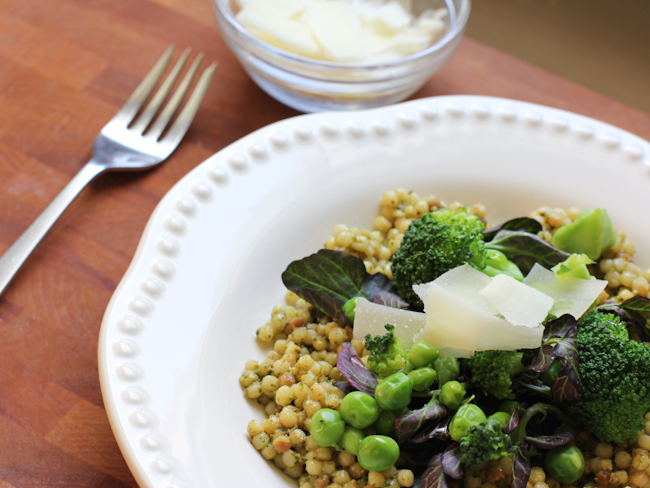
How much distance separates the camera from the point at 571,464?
1755 millimetres

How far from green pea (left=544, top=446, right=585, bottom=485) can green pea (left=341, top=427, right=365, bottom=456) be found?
1.90ft

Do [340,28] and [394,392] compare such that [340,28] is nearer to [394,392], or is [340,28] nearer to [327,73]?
[327,73]

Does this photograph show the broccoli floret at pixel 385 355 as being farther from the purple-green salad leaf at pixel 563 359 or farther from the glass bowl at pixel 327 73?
the glass bowl at pixel 327 73

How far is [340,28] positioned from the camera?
9.34ft

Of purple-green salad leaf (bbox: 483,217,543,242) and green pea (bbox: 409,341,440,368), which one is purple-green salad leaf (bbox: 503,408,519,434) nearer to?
green pea (bbox: 409,341,440,368)

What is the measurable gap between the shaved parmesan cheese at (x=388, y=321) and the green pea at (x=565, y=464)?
0.54 meters

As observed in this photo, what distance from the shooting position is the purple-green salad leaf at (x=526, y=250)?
7.09ft

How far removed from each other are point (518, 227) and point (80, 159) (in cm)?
192

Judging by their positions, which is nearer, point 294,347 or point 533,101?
point 294,347

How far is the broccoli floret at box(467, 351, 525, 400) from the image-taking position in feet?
5.62

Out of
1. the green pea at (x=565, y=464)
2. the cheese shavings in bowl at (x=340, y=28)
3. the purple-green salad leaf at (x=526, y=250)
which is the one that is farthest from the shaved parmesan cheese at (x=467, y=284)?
the cheese shavings in bowl at (x=340, y=28)

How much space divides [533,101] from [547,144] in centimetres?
65

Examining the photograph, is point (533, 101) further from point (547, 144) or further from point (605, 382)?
point (605, 382)

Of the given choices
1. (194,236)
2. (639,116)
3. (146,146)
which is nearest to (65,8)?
(146,146)
